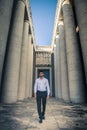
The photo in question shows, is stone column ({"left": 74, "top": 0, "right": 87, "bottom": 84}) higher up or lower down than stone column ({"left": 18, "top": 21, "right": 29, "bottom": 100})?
higher up

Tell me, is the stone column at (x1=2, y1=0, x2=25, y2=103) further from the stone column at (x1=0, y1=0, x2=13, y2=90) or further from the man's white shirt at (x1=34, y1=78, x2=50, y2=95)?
the man's white shirt at (x1=34, y1=78, x2=50, y2=95)

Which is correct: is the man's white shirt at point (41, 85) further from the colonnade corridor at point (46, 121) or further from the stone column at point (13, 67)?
the stone column at point (13, 67)

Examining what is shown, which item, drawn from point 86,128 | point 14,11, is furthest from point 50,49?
point 86,128

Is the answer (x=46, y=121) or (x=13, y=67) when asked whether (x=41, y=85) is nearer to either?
(x=46, y=121)

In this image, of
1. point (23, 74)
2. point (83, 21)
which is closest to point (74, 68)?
point (83, 21)

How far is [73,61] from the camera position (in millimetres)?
12977

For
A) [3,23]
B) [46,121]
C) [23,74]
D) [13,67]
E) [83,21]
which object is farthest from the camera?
[23,74]

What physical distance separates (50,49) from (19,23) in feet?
69.8

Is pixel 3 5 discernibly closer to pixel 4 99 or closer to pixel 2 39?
pixel 2 39

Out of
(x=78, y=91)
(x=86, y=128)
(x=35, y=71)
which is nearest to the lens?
(x=86, y=128)

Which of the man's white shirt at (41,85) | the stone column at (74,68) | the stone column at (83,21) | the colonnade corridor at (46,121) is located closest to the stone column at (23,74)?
the stone column at (74,68)

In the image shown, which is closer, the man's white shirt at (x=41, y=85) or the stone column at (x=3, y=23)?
the man's white shirt at (x=41, y=85)

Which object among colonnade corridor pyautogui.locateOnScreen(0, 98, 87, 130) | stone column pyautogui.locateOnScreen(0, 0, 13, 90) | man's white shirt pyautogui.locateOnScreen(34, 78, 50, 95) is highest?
stone column pyautogui.locateOnScreen(0, 0, 13, 90)

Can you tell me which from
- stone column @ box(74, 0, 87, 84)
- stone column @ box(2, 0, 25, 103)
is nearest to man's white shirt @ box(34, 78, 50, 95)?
stone column @ box(74, 0, 87, 84)
